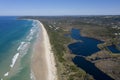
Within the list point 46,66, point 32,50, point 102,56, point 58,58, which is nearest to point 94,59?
point 102,56

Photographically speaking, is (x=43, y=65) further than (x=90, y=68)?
Yes

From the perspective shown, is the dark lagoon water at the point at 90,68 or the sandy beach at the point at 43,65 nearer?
the sandy beach at the point at 43,65

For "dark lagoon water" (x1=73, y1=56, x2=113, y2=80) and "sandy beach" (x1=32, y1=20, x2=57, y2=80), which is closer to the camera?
"sandy beach" (x1=32, y1=20, x2=57, y2=80)

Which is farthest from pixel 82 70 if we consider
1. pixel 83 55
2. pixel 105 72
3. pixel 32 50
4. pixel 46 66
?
pixel 32 50

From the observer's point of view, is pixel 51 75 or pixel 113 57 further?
pixel 113 57

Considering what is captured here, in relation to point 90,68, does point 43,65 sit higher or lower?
higher

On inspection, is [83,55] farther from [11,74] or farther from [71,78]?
[11,74]

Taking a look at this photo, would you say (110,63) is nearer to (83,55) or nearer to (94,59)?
(94,59)

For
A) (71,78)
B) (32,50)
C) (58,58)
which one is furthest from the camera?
(32,50)

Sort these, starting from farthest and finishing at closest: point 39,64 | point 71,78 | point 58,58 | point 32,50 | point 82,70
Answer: point 32,50 → point 58,58 → point 39,64 → point 82,70 → point 71,78

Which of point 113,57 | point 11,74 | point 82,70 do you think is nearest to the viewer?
point 11,74
